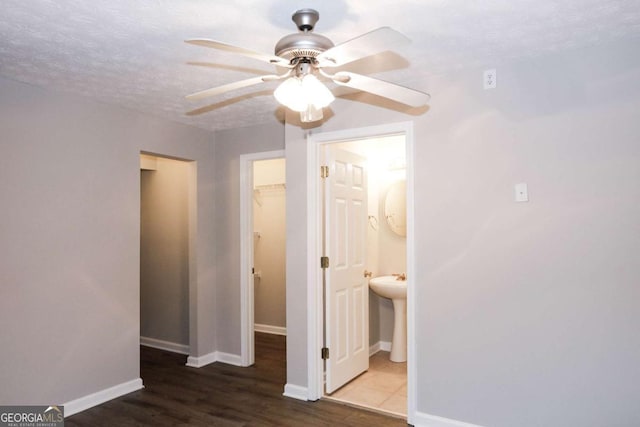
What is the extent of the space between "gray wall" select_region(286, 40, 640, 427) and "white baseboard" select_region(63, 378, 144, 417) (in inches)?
94.2

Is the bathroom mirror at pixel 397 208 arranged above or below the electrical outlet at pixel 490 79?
below

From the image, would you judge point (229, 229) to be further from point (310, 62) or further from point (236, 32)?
point (310, 62)

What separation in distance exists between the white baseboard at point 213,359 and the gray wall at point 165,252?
1.44 feet

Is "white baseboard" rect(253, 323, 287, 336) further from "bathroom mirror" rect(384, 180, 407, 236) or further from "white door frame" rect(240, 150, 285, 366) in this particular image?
"bathroom mirror" rect(384, 180, 407, 236)

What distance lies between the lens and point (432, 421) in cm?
297

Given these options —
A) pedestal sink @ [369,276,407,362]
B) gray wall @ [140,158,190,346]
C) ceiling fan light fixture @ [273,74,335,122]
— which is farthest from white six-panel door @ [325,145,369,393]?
gray wall @ [140,158,190,346]

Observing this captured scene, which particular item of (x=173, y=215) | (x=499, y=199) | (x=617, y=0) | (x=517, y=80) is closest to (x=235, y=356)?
(x=173, y=215)

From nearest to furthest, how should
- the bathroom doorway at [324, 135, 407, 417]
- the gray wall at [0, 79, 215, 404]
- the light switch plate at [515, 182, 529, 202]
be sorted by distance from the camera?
the light switch plate at [515, 182, 529, 202] < the gray wall at [0, 79, 215, 404] < the bathroom doorway at [324, 135, 407, 417]

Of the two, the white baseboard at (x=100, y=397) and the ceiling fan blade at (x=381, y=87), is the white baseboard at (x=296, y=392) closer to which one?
the white baseboard at (x=100, y=397)

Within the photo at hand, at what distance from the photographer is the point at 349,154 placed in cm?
389

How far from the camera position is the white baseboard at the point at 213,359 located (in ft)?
14.3

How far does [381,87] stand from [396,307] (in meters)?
2.87

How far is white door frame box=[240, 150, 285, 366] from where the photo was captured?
4371 millimetres

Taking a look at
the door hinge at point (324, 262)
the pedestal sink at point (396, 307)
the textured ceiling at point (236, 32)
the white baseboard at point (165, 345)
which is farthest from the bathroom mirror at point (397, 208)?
the white baseboard at point (165, 345)
